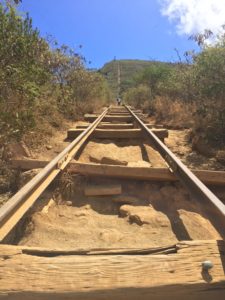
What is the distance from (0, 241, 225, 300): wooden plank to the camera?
2.31 metres

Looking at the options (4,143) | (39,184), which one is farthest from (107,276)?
(4,143)

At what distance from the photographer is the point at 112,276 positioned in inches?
94.7

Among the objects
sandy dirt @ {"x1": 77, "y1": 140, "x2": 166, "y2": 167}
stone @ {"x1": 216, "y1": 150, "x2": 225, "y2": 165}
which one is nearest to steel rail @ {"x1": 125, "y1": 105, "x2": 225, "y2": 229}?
sandy dirt @ {"x1": 77, "y1": 140, "x2": 166, "y2": 167}

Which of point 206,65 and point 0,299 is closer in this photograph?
point 0,299

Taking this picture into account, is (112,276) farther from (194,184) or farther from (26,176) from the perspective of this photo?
(26,176)

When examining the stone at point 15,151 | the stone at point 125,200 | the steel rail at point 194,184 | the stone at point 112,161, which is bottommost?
the stone at point 125,200

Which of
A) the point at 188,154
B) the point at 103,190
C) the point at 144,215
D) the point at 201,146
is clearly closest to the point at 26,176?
the point at 103,190

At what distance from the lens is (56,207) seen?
433cm

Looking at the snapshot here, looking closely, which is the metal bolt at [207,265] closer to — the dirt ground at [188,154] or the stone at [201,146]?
the dirt ground at [188,154]

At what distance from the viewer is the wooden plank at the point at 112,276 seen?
7.57 ft

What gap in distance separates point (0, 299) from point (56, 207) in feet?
6.83

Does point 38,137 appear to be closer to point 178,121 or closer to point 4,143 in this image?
point 4,143

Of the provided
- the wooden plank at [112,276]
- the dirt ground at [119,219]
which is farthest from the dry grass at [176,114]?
the wooden plank at [112,276]

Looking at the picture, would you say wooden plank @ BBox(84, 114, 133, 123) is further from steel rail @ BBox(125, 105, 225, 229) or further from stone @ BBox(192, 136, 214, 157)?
steel rail @ BBox(125, 105, 225, 229)
